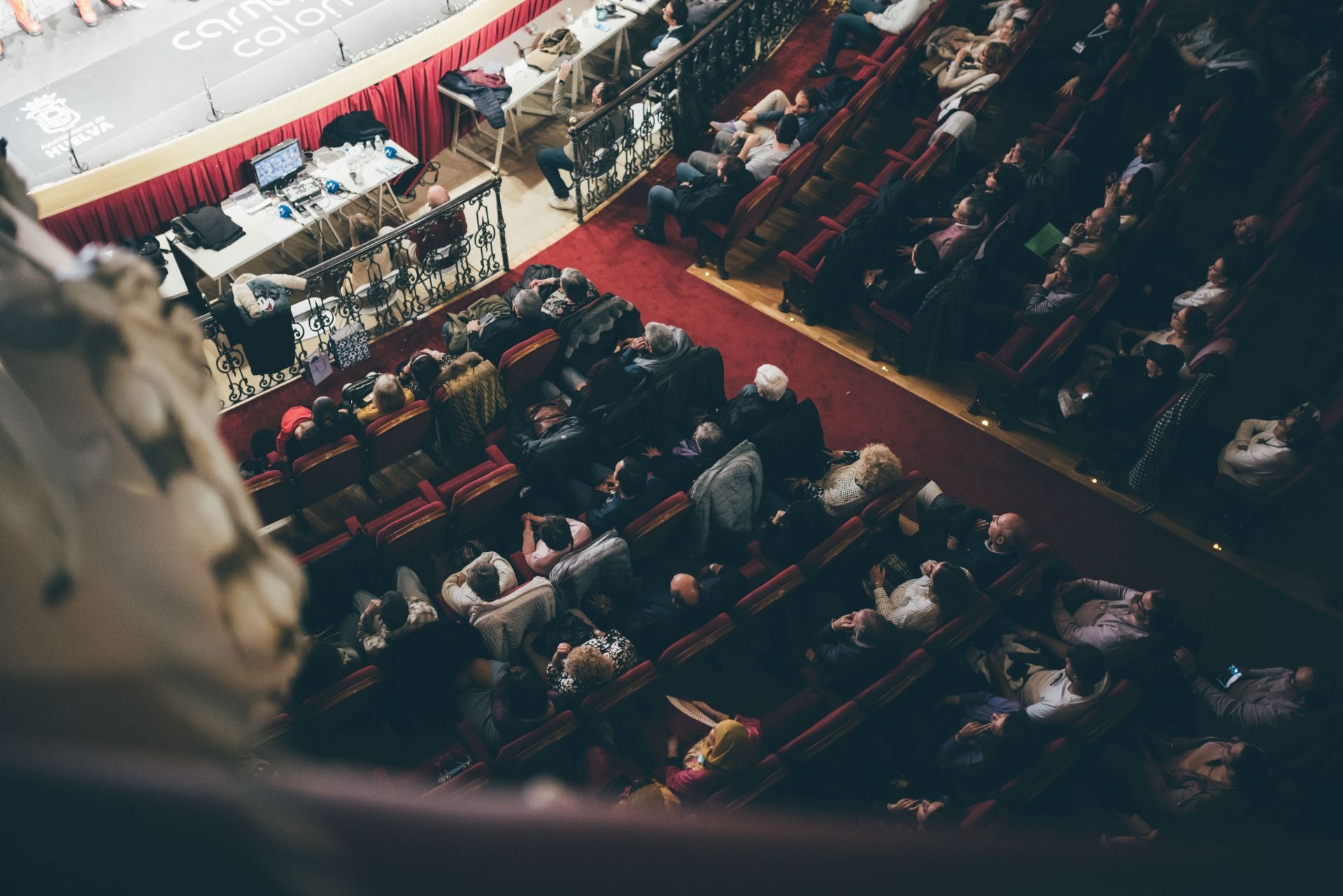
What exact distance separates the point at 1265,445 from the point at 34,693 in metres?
6.43

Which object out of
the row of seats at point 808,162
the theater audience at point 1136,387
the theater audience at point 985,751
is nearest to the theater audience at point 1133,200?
the theater audience at point 1136,387

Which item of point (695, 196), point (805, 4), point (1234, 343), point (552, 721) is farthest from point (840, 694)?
point (805, 4)

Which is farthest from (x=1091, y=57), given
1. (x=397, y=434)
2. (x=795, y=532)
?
(x=397, y=434)

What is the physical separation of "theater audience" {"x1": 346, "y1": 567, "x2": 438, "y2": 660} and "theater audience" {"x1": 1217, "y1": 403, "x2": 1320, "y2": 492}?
14.6 feet

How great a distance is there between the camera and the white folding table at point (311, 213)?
25.1 ft

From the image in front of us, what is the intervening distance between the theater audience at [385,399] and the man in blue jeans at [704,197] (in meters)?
2.63

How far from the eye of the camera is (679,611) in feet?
16.9

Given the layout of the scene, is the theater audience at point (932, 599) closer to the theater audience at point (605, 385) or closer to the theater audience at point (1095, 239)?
the theater audience at point (605, 385)

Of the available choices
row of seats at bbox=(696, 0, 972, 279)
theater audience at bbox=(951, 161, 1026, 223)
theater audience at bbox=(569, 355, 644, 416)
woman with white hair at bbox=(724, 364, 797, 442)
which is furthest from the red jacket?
theater audience at bbox=(951, 161, 1026, 223)

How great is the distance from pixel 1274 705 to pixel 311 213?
7.04m

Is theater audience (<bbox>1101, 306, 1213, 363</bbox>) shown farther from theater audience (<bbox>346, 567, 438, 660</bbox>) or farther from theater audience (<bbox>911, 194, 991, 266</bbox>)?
theater audience (<bbox>346, 567, 438, 660</bbox>)

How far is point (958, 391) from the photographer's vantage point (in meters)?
6.99

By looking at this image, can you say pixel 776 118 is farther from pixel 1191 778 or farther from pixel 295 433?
pixel 1191 778

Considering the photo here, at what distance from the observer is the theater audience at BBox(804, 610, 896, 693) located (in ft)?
16.2
